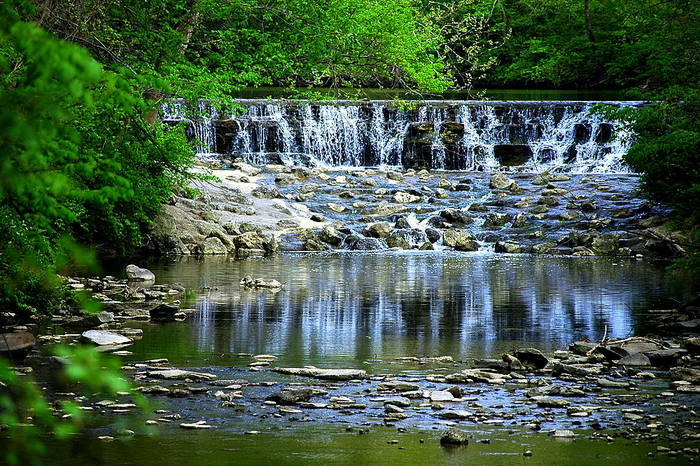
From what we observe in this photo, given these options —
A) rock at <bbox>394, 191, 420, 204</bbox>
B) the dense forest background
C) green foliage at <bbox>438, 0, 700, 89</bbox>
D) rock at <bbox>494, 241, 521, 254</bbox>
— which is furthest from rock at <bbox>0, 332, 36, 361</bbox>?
green foliage at <bbox>438, 0, 700, 89</bbox>

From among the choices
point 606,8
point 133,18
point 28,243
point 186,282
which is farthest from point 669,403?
point 606,8

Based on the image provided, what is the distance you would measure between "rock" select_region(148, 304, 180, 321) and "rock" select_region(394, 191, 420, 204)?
20250 mm

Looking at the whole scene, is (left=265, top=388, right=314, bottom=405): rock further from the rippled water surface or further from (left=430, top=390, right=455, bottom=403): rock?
the rippled water surface

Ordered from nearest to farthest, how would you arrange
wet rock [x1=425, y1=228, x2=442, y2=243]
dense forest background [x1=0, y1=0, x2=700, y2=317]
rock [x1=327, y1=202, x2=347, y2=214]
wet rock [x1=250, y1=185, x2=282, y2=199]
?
dense forest background [x1=0, y1=0, x2=700, y2=317] < wet rock [x1=425, y1=228, x2=442, y2=243] < rock [x1=327, y1=202, x2=347, y2=214] < wet rock [x1=250, y1=185, x2=282, y2=199]

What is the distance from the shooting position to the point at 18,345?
10.9m

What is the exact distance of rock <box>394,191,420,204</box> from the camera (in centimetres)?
3456

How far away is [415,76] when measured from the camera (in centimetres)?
2139

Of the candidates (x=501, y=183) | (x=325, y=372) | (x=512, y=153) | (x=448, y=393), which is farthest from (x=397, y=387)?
(x=512, y=153)

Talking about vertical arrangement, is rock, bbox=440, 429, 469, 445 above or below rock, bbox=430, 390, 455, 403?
below

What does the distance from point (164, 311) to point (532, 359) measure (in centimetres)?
661

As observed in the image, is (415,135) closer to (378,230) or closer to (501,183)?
(501,183)

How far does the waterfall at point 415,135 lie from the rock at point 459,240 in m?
12.2

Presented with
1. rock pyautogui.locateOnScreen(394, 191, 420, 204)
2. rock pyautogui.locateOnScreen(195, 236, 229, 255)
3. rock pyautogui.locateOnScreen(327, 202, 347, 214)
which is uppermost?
rock pyautogui.locateOnScreen(394, 191, 420, 204)

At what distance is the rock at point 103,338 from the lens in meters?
11.9
